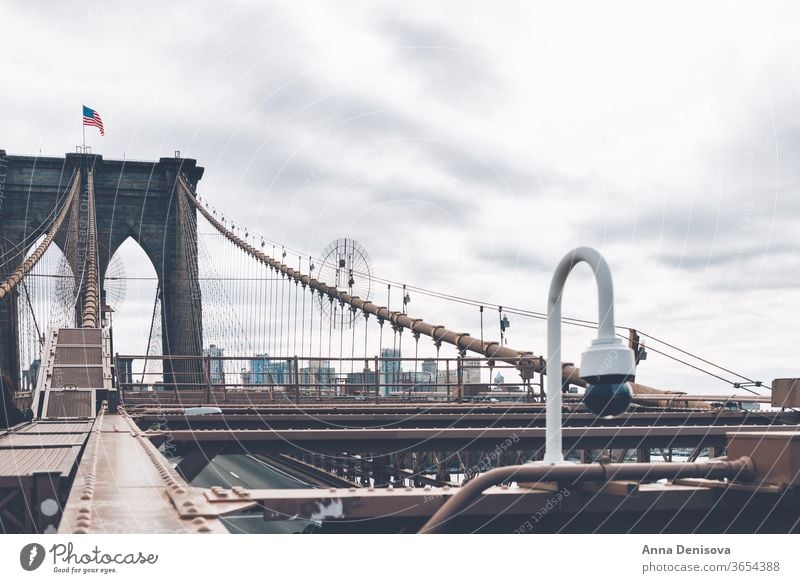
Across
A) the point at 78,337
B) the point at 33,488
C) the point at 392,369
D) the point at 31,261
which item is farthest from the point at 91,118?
the point at 33,488

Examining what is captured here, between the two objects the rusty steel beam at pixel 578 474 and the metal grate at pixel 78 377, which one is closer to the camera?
the rusty steel beam at pixel 578 474

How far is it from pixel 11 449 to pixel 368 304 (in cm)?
2364

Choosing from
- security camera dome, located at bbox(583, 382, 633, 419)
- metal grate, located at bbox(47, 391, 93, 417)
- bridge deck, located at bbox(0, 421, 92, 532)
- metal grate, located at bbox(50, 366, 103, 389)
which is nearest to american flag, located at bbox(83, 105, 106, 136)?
metal grate, located at bbox(50, 366, 103, 389)

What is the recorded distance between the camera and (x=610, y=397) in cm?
455

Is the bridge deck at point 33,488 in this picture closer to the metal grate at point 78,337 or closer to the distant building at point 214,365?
the distant building at point 214,365

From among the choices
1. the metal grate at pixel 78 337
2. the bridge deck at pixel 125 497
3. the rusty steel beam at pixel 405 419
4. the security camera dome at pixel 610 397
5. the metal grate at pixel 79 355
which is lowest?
the rusty steel beam at pixel 405 419

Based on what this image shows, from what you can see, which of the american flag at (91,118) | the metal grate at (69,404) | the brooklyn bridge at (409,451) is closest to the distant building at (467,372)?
the brooklyn bridge at (409,451)

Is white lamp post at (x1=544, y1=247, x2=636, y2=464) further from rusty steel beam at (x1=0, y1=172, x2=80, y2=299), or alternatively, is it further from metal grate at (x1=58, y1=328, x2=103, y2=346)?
rusty steel beam at (x1=0, y1=172, x2=80, y2=299)

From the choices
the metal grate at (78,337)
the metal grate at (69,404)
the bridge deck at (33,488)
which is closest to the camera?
the bridge deck at (33,488)
